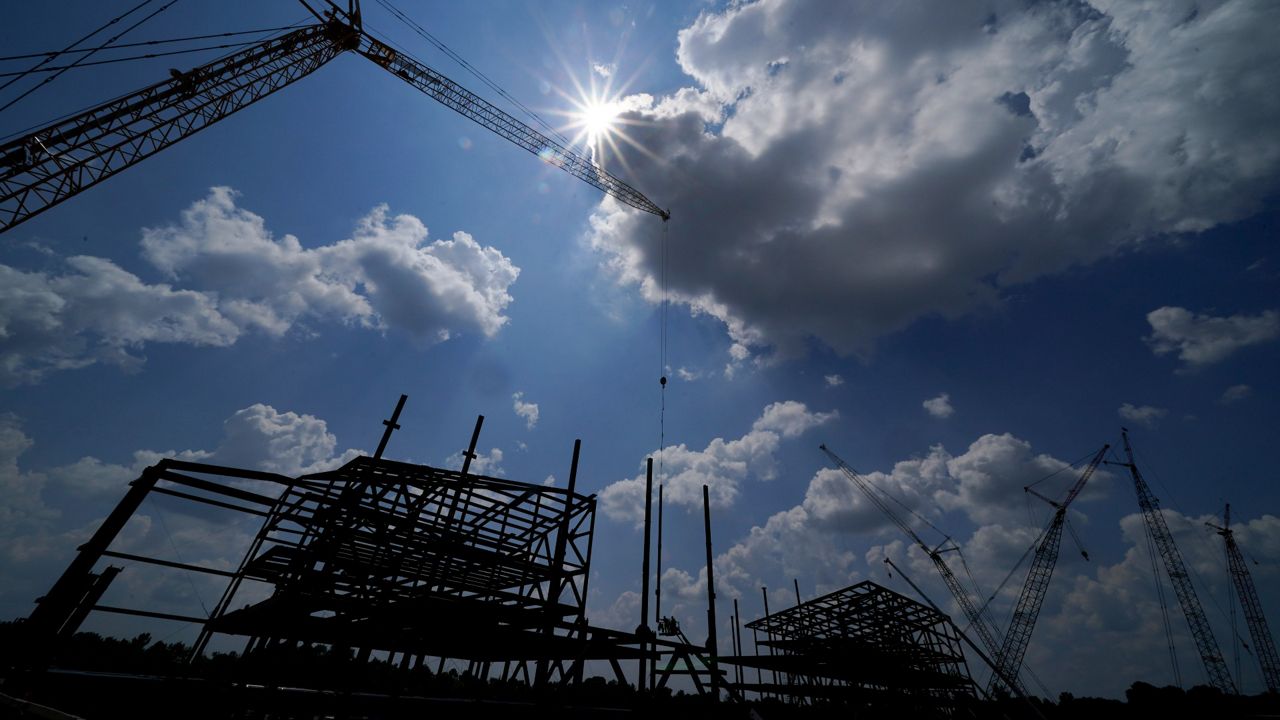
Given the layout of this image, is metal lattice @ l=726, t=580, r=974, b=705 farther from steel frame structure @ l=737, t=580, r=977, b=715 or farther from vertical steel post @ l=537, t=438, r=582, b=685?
vertical steel post @ l=537, t=438, r=582, b=685

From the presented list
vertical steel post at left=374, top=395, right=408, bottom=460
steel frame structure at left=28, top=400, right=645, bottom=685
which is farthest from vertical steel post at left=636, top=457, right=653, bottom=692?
vertical steel post at left=374, top=395, right=408, bottom=460

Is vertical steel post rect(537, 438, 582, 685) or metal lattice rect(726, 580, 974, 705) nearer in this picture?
vertical steel post rect(537, 438, 582, 685)

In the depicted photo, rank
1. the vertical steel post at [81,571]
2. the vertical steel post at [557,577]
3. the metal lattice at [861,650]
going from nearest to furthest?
the vertical steel post at [81,571]
the vertical steel post at [557,577]
the metal lattice at [861,650]

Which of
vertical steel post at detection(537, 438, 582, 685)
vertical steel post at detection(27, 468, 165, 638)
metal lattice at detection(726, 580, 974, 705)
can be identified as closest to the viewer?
vertical steel post at detection(27, 468, 165, 638)

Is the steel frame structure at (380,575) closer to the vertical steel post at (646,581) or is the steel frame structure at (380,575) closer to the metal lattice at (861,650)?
the vertical steel post at (646,581)

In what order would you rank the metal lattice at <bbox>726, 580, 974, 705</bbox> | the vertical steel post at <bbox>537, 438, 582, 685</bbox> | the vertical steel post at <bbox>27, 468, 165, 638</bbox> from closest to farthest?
the vertical steel post at <bbox>27, 468, 165, 638</bbox>, the vertical steel post at <bbox>537, 438, 582, 685</bbox>, the metal lattice at <bbox>726, 580, 974, 705</bbox>

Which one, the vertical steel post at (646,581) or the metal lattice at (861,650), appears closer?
the vertical steel post at (646,581)

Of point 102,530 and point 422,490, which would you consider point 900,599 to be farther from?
point 102,530

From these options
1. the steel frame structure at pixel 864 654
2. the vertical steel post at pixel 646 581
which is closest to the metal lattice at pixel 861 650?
the steel frame structure at pixel 864 654

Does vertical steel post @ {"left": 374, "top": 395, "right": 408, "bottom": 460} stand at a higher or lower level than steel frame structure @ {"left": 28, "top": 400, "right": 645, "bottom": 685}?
higher

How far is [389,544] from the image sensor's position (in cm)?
1165

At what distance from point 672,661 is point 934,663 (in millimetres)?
25718

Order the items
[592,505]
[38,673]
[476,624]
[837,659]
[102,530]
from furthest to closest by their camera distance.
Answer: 1. [837,659]
2. [592,505]
3. [476,624]
4. [102,530]
5. [38,673]

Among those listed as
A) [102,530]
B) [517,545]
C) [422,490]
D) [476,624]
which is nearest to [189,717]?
[102,530]
